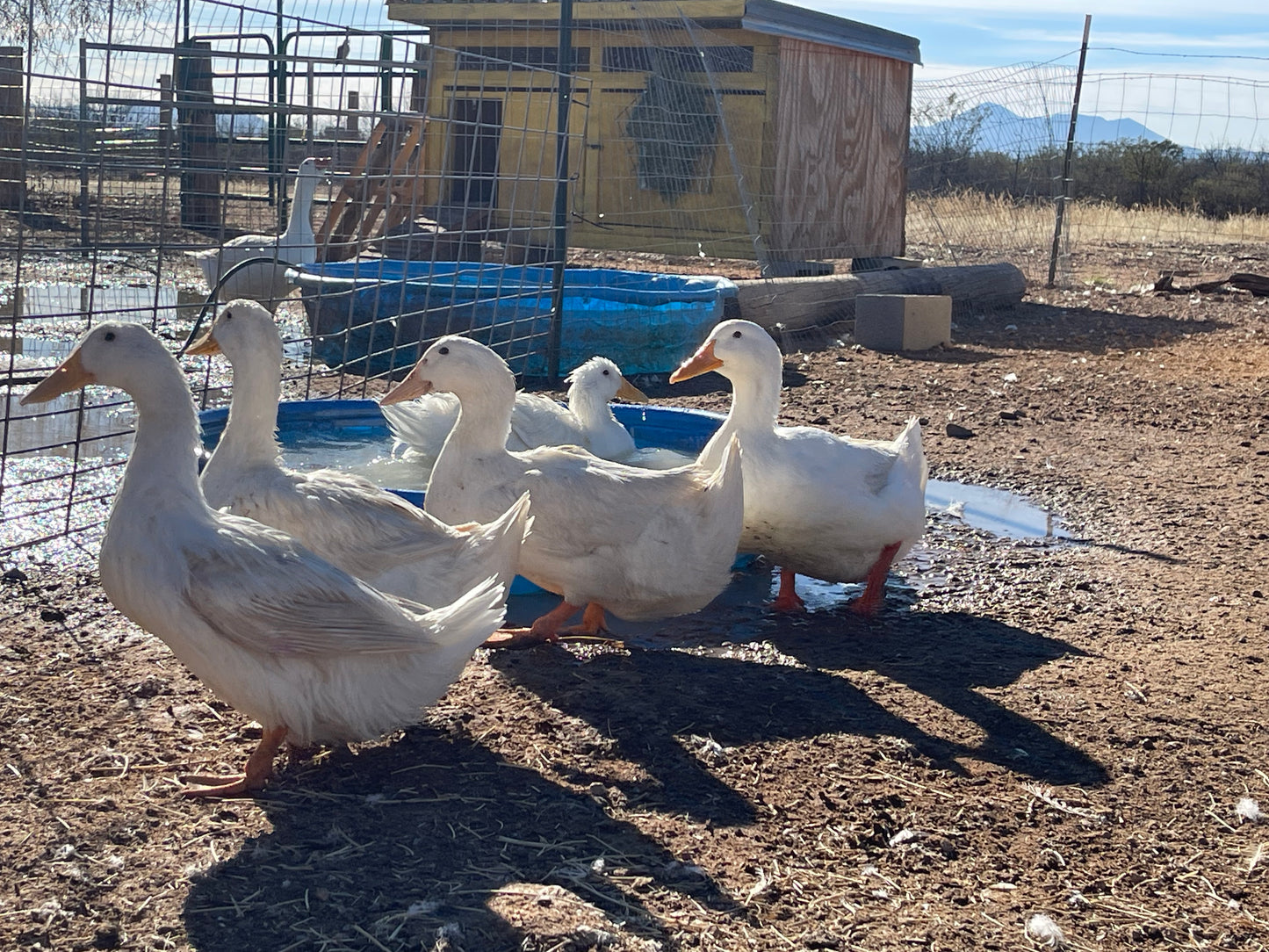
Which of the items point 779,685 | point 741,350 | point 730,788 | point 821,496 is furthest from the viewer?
point 741,350

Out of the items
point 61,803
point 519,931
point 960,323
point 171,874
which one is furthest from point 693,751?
point 960,323

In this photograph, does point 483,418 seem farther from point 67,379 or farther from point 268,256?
point 268,256

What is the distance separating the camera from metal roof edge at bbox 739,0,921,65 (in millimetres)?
12992

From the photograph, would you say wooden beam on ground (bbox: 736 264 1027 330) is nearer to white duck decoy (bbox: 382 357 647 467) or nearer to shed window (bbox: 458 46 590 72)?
white duck decoy (bbox: 382 357 647 467)

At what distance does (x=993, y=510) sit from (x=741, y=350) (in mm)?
1736

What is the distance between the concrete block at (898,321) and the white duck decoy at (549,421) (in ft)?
14.6

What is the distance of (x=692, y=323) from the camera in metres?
8.78

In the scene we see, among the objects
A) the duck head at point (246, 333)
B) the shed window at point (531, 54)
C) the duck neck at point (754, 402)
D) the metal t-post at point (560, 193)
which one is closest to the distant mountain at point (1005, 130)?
the shed window at point (531, 54)

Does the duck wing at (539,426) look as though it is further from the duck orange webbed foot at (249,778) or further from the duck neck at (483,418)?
the duck orange webbed foot at (249,778)

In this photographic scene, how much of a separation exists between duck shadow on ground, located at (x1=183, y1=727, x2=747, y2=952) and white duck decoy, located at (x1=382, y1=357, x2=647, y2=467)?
2.86 metres

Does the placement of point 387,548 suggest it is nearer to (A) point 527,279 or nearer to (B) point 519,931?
(B) point 519,931

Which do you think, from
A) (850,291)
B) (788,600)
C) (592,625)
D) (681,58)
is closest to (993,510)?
(788,600)

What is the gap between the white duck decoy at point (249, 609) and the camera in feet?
9.37

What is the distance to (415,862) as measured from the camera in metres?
2.62
